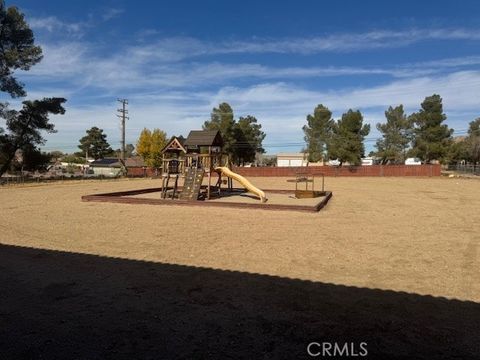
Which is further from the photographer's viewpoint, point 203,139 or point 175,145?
point 175,145

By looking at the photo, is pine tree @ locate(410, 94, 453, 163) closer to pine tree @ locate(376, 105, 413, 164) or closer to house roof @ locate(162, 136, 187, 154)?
pine tree @ locate(376, 105, 413, 164)

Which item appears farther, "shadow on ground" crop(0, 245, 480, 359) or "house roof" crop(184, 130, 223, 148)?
"house roof" crop(184, 130, 223, 148)

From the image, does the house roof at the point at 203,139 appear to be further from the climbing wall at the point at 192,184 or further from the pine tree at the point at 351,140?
the pine tree at the point at 351,140

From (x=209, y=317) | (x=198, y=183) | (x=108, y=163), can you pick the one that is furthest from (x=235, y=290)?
(x=108, y=163)

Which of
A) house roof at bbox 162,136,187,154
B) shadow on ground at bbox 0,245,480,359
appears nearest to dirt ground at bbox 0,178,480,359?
shadow on ground at bbox 0,245,480,359

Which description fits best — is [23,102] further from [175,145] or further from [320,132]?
[320,132]

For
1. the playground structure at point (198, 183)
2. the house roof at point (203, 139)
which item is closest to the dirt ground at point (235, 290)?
the playground structure at point (198, 183)

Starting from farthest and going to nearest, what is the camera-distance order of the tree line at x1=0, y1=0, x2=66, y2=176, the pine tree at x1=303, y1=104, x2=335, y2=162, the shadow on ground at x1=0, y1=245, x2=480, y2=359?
the pine tree at x1=303, y1=104, x2=335, y2=162, the tree line at x1=0, y1=0, x2=66, y2=176, the shadow on ground at x1=0, y1=245, x2=480, y2=359

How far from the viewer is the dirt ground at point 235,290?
389cm

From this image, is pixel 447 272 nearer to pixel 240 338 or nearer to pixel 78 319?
pixel 240 338

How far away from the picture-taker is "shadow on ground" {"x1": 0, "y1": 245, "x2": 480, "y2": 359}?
375 centimetres

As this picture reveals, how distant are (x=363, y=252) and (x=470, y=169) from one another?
5113 cm

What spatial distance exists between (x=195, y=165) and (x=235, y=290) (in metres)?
14.4

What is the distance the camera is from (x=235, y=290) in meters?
5.54
